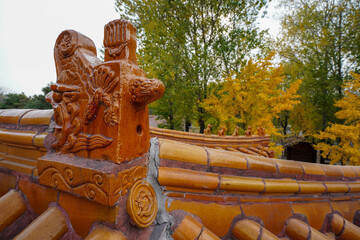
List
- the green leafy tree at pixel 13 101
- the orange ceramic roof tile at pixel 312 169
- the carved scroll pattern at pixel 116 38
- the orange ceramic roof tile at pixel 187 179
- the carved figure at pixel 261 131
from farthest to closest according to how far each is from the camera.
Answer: the green leafy tree at pixel 13 101, the carved figure at pixel 261 131, the orange ceramic roof tile at pixel 312 169, the orange ceramic roof tile at pixel 187 179, the carved scroll pattern at pixel 116 38

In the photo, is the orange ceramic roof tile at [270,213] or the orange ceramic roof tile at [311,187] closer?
the orange ceramic roof tile at [270,213]

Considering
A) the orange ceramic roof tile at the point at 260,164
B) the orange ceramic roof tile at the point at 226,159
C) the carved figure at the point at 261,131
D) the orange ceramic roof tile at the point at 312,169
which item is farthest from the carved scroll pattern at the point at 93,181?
the carved figure at the point at 261,131

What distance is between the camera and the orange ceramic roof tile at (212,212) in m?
1.09

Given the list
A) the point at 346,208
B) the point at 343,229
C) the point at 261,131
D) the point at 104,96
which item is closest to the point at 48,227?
the point at 104,96

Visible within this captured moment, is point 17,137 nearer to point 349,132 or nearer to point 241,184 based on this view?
point 241,184

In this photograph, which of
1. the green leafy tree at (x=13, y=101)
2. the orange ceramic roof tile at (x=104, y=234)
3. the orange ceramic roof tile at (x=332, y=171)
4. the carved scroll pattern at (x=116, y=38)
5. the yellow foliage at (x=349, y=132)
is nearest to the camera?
the orange ceramic roof tile at (x=104, y=234)

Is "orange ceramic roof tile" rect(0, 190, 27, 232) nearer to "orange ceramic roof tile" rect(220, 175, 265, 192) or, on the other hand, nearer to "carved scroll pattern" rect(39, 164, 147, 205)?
"carved scroll pattern" rect(39, 164, 147, 205)

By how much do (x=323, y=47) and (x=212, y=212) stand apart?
1248cm

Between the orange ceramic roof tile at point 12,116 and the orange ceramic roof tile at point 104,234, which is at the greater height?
the orange ceramic roof tile at point 12,116

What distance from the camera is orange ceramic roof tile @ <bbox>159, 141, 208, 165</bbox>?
1109 millimetres

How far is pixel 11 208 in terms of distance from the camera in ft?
3.81

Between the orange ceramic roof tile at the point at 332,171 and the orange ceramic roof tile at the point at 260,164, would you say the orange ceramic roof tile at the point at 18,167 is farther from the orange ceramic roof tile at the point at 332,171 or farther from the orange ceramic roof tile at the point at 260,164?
the orange ceramic roof tile at the point at 332,171

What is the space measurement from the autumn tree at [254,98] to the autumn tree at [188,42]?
1068mm

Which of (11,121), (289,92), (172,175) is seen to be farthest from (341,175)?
(289,92)
